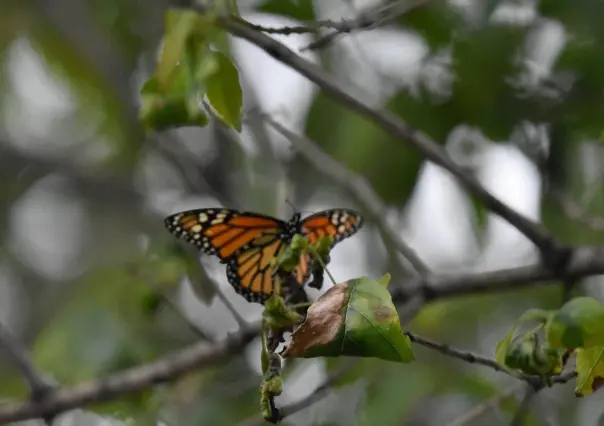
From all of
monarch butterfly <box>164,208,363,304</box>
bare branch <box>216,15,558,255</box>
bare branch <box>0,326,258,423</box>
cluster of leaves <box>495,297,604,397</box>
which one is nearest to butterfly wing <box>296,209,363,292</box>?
monarch butterfly <box>164,208,363,304</box>

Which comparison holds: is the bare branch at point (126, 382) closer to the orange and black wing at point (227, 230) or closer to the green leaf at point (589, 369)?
the orange and black wing at point (227, 230)

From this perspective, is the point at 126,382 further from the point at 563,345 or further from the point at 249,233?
the point at 563,345

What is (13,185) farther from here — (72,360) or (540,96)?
(540,96)

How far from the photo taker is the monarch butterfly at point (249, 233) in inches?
31.6

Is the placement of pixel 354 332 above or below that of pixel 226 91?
below

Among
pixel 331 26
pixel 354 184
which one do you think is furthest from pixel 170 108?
pixel 354 184

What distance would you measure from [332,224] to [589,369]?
12.2 inches

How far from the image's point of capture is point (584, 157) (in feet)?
4.73

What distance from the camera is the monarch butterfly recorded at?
803mm

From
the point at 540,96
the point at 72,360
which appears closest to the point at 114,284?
the point at 72,360

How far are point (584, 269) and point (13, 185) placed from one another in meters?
2.18

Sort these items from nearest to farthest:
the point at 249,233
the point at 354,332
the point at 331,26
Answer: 1. the point at 354,332
2. the point at 331,26
3. the point at 249,233

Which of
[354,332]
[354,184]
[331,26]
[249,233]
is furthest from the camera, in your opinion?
[354,184]

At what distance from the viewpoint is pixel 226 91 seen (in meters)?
0.69
